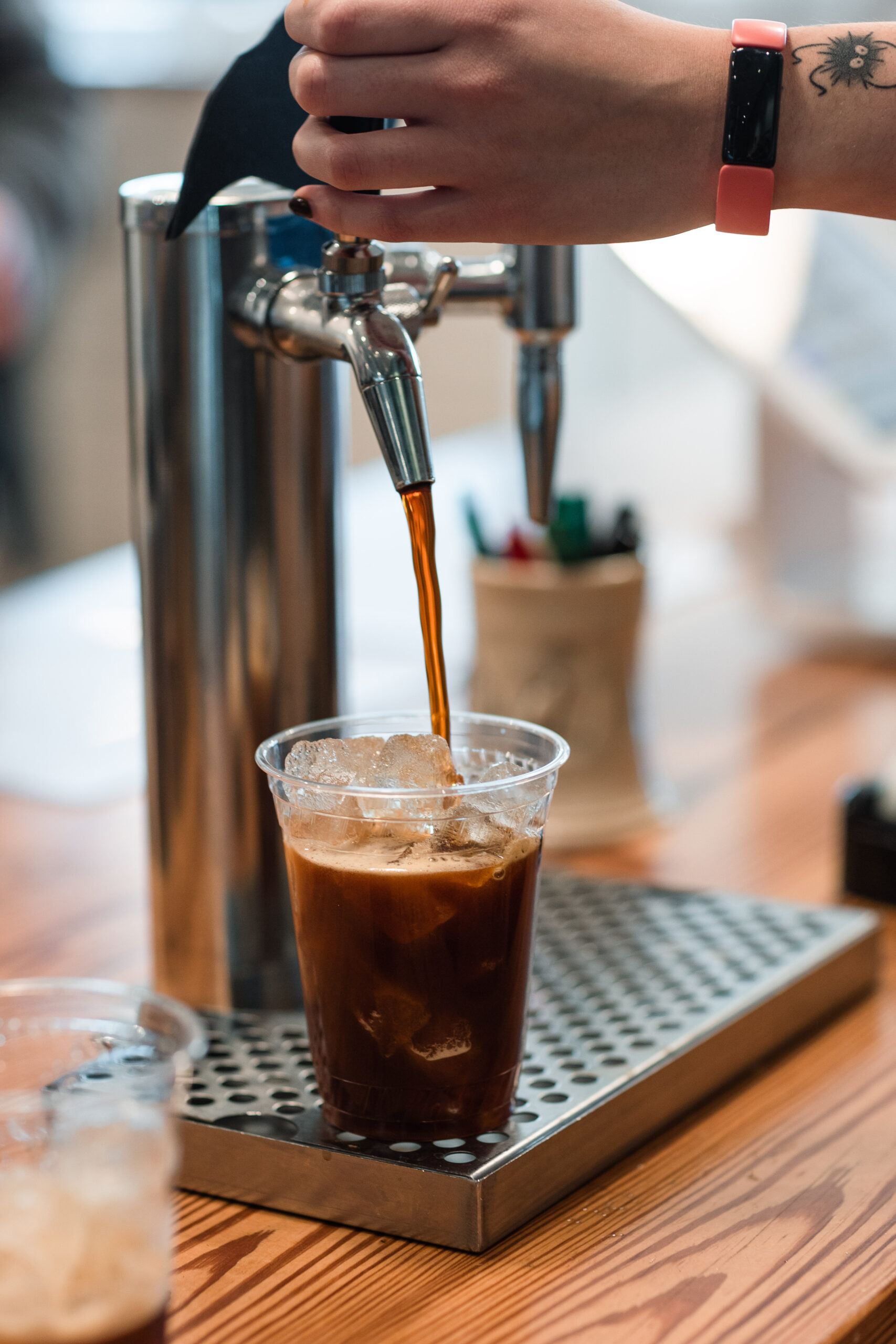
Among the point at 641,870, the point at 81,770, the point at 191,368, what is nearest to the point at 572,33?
the point at 191,368

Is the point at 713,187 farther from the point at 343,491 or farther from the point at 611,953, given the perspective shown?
the point at 611,953

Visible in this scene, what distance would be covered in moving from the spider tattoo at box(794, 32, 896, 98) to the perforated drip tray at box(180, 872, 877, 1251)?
0.37 meters

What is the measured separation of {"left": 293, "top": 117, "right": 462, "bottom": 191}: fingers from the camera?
0.51 meters

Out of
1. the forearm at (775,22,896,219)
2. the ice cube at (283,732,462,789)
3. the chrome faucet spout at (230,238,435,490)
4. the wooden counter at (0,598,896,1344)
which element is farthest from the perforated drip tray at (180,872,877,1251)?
the forearm at (775,22,896,219)

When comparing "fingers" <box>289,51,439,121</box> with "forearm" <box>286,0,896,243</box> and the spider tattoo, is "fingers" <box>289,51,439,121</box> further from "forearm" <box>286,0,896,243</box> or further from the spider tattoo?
the spider tattoo

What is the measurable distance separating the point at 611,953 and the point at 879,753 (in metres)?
0.46

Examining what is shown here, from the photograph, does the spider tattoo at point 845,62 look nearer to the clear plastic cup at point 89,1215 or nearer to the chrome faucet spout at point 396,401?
the chrome faucet spout at point 396,401

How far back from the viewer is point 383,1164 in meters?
0.55

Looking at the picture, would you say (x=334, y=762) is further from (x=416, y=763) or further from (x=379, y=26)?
(x=379, y=26)

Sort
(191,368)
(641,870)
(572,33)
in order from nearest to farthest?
(572,33)
(191,368)
(641,870)

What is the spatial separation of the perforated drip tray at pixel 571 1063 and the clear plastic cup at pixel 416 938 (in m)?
0.02

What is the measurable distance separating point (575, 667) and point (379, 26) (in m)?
0.55

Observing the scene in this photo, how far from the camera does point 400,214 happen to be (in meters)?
0.53

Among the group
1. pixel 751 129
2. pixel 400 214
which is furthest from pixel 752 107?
pixel 400 214
